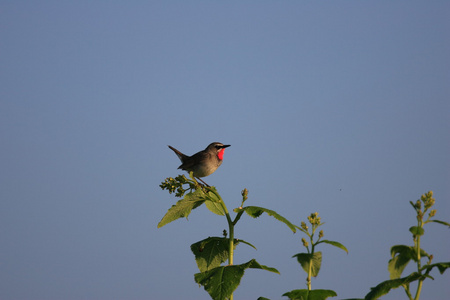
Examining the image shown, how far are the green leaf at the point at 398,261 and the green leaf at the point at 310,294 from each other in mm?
754

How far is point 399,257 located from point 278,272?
4.30ft

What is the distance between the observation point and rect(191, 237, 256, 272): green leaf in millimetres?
5871

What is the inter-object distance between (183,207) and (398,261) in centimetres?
256

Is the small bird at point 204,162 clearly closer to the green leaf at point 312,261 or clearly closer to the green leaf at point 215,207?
the green leaf at point 215,207

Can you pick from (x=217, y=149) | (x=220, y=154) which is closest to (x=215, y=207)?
(x=217, y=149)

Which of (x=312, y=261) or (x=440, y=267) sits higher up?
(x=312, y=261)

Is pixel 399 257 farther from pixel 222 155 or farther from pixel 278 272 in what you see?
pixel 222 155

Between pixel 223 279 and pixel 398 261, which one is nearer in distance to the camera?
pixel 398 261

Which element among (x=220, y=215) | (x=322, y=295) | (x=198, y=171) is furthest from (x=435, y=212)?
(x=198, y=171)

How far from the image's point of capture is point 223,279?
16.6 feet

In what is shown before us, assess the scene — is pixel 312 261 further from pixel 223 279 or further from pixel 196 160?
pixel 196 160

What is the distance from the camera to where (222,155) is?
1499cm

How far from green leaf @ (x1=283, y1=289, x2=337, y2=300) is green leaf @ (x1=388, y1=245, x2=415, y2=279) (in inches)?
29.7

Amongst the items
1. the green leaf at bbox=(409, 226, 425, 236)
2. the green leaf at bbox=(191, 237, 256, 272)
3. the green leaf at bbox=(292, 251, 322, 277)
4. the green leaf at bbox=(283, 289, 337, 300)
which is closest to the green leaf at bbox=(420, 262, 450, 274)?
the green leaf at bbox=(409, 226, 425, 236)
